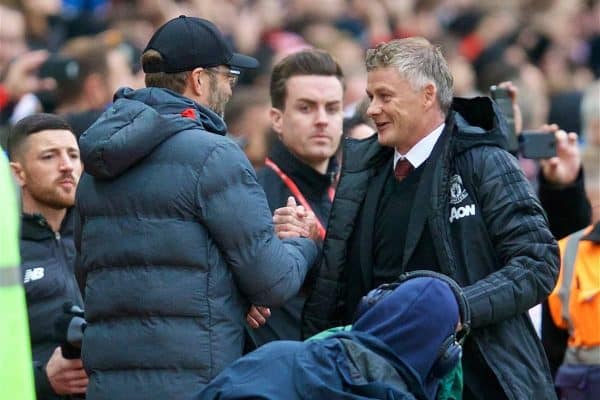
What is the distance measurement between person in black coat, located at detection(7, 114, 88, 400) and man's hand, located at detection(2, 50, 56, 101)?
2.75 meters

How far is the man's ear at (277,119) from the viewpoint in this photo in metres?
7.68

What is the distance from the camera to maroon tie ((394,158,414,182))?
613cm

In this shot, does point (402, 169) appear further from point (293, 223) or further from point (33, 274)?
point (33, 274)

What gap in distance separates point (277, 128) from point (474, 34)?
9266mm

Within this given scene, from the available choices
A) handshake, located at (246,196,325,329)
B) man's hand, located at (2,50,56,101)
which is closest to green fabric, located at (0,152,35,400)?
handshake, located at (246,196,325,329)

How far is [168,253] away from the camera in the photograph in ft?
18.1

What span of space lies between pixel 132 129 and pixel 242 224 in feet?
1.74

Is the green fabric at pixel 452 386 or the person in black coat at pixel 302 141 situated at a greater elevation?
the person in black coat at pixel 302 141

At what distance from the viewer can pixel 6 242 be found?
3.67 metres

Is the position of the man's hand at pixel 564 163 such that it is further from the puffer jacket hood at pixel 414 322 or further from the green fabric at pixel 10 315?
the green fabric at pixel 10 315

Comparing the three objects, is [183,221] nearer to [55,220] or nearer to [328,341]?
[328,341]

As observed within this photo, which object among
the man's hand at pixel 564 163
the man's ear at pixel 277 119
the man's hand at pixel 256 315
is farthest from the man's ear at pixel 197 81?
the man's hand at pixel 564 163

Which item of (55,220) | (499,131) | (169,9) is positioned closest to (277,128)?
(55,220)

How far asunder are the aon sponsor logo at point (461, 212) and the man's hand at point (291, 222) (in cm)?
67
